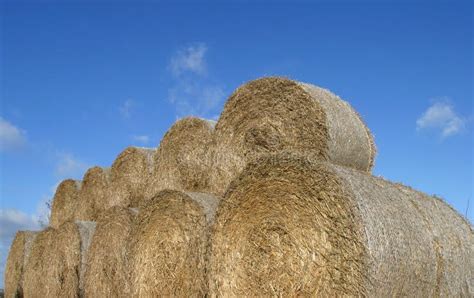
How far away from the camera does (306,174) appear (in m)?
4.57

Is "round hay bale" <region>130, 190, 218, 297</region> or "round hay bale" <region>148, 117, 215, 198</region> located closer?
"round hay bale" <region>130, 190, 218, 297</region>

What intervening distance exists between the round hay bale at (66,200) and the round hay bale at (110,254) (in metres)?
2.34

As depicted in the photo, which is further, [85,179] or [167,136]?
[85,179]

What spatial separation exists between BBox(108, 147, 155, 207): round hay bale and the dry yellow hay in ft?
1.99

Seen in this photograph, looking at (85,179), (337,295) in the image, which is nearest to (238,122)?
(337,295)

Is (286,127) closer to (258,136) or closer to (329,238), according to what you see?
(258,136)

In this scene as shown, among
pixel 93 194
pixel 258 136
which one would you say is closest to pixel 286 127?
pixel 258 136

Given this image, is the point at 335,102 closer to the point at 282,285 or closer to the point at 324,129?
the point at 324,129

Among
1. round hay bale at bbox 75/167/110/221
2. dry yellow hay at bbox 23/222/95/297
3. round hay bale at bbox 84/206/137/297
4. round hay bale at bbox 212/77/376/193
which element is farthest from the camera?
round hay bale at bbox 75/167/110/221

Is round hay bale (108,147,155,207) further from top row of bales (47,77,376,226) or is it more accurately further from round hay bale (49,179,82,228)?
round hay bale (49,179,82,228)

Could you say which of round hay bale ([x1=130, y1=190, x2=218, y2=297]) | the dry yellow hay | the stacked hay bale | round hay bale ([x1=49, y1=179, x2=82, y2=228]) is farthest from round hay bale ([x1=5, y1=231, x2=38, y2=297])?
round hay bale ([x1=130, y1=190, x2=218, y2=297])

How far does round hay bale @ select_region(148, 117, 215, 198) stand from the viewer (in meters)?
6.92

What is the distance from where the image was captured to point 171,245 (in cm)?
598

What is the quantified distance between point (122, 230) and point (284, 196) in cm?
309
